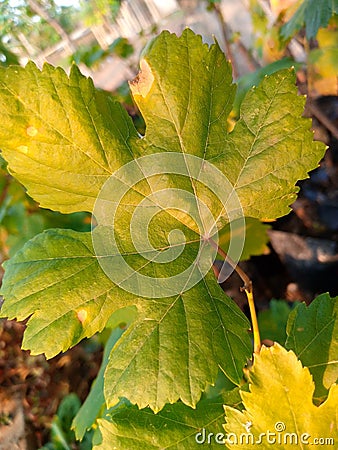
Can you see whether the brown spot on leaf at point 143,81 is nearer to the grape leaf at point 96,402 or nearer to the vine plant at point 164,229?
the vine plant at point 164,229

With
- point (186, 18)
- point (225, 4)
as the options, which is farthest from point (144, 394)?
point (225, 4)

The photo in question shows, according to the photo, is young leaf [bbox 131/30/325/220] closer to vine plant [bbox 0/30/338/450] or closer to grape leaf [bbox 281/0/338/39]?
vine plant [bbox 0/30/338/450]

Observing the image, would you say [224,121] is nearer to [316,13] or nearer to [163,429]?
[163,429]

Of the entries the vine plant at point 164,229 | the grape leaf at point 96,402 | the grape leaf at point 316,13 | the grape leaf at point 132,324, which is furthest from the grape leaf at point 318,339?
the grape leaf at point 316,13

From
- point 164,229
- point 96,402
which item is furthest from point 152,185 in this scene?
point 96,402

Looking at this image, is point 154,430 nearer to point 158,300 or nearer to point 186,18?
point 158,300

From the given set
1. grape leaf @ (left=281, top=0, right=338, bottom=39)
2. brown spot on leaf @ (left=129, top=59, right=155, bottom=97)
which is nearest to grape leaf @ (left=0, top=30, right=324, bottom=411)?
brown spot on leaf @ (left=129, top=59, right=155, bottom=97)
